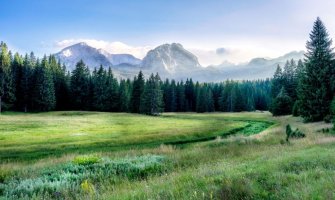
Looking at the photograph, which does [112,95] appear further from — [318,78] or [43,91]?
[318,78]

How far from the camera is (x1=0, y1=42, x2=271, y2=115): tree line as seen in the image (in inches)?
3725

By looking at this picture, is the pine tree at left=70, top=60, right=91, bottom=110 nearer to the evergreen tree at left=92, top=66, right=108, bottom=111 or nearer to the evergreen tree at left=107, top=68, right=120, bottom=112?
the evergreen tree at left=92, top=66, right=108, bottom=111

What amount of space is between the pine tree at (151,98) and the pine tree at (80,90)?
1875cm

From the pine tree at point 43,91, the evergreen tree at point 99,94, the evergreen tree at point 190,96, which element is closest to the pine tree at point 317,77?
the evergreen tree at point 99,94

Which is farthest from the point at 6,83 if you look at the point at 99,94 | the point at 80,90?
the point at 99,94

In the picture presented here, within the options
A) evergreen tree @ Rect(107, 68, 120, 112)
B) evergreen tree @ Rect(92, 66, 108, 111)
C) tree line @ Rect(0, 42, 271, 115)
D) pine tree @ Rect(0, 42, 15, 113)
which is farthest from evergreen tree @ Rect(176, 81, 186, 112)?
pine tree @ Rect(0, 42, 15, 113)

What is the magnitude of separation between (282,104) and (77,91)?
62.0 m

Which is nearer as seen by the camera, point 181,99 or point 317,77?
point 317,77

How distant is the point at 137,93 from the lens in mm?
109000

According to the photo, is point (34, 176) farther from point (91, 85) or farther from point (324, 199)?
point (91, 85)

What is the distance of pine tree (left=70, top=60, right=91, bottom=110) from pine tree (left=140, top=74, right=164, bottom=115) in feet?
61.5

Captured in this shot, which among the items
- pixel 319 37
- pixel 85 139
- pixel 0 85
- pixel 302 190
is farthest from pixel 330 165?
pixel 0 85

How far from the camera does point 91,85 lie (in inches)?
4299

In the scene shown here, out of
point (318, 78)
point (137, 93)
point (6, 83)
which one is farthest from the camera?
point (137, 93)
